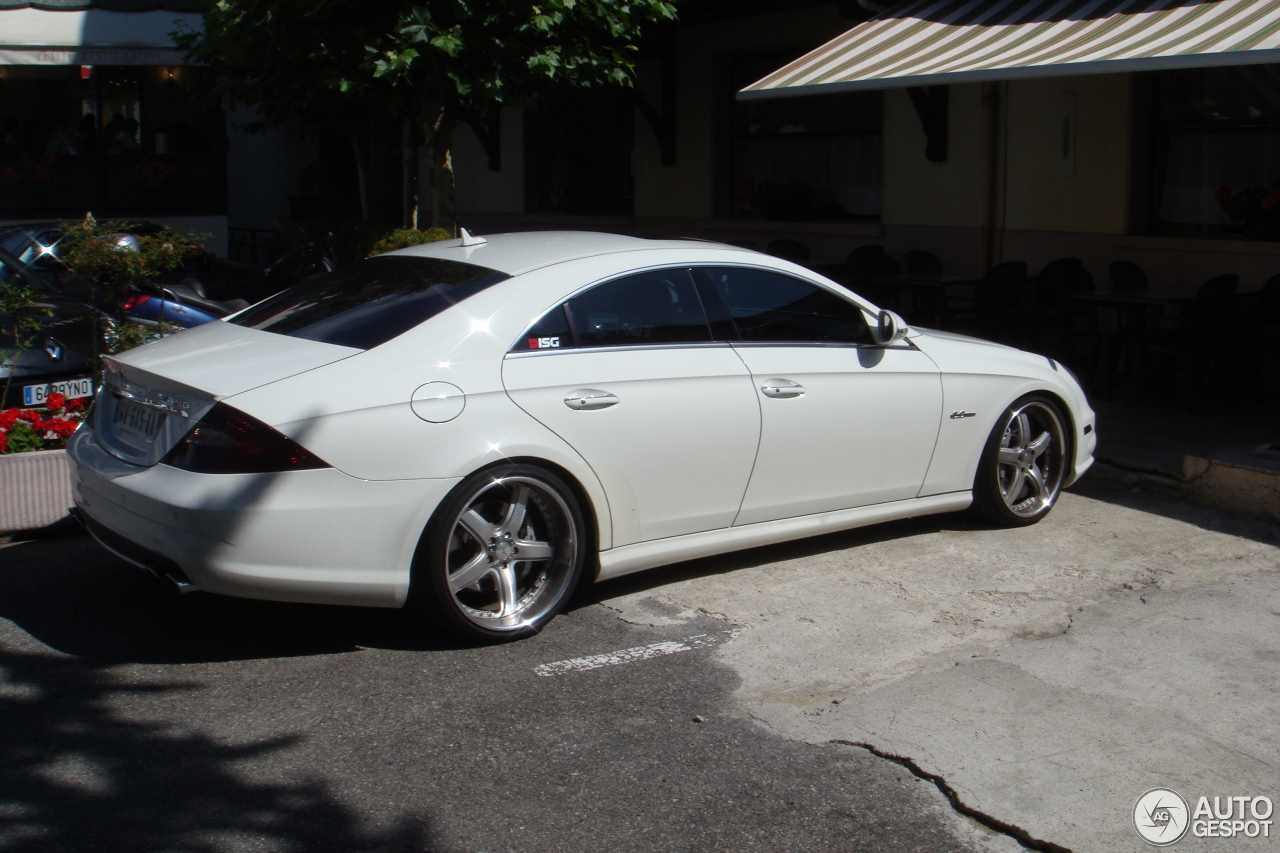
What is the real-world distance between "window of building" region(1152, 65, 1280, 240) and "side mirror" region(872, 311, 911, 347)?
524 cm

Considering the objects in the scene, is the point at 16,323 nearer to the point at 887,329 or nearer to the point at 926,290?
the point at 887,329

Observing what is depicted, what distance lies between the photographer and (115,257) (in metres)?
6.83

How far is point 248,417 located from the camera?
A: 4.29 metres

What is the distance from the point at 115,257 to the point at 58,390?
2.49 feet

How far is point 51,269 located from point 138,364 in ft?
20.5

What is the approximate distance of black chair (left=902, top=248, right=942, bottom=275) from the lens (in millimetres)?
11773

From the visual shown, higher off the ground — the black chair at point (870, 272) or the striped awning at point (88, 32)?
the striped awning at point (88, 32)

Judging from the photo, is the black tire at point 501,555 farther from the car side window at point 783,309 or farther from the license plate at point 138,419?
the car side window at point 783,309

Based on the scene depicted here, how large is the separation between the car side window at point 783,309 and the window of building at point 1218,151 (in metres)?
5.39

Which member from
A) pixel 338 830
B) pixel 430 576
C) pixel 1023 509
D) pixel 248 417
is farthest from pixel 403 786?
pixel 1023 509

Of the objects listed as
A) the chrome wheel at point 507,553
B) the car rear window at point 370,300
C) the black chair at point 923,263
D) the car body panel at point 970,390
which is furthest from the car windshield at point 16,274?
the black chair at point 923,263

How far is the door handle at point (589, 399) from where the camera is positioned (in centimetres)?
483

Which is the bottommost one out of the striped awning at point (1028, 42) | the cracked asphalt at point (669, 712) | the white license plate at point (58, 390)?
the cracked asphalt at point (669, 712)

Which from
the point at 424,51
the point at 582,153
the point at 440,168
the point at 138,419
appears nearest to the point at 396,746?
the point at 138,419
